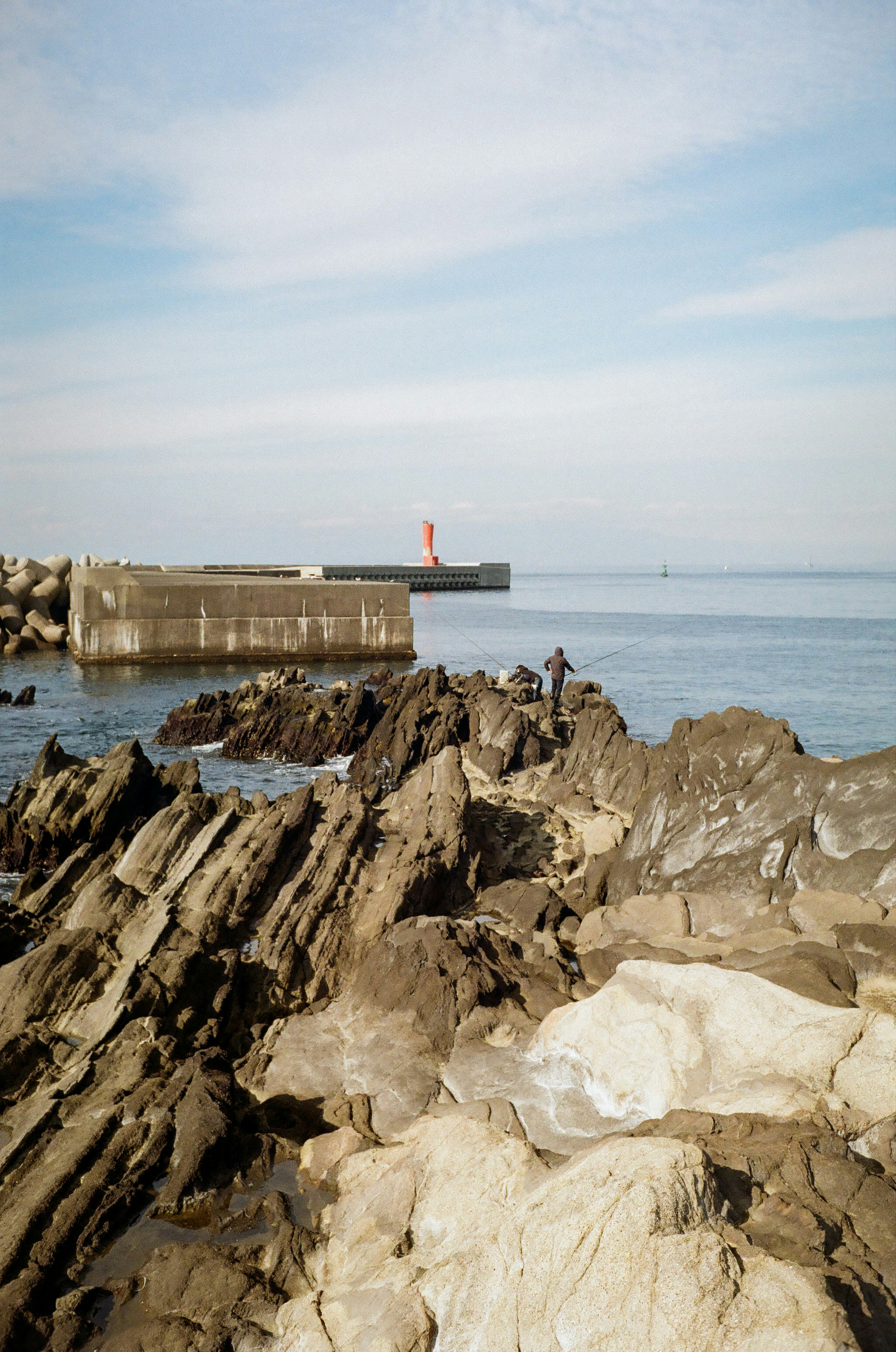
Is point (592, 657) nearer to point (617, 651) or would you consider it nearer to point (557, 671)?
point (617, 651)

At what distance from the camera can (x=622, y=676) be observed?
44.7 meters

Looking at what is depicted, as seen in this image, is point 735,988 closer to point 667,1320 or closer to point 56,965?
point 667,1320

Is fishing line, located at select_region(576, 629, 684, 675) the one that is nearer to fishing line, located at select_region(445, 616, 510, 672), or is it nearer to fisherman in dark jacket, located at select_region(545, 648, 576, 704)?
fishing line, located at select_region(445, 616, 510, 672)

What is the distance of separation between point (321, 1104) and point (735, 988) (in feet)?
11.2

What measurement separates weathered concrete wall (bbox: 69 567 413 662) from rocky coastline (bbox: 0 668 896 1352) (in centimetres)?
3005

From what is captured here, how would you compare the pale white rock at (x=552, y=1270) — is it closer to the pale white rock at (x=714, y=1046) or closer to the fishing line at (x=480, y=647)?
the pale white rock at (x=714, y=1046)

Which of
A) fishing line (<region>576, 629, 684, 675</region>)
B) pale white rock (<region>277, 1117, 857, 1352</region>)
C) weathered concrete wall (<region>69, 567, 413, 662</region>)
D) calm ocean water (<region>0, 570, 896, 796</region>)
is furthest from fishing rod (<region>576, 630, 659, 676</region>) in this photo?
pale white rock (<region>277, 1117, 857, 1352</region>)

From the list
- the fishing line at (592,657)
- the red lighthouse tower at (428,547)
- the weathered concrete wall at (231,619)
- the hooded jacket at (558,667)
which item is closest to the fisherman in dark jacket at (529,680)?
the hooded jacket at (558,667)

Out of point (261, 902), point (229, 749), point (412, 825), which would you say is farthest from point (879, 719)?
point (261, 902)

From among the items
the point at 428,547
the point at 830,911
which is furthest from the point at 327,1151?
the point at 428,547

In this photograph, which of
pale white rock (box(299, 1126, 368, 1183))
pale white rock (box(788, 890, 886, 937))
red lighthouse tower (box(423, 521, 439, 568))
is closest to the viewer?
pale white rock (box(299, 1126, 368, 1183))

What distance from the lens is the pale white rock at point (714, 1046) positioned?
600 centimetres

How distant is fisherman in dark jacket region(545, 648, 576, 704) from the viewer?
2472cm

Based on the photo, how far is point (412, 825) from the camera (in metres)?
12.8
